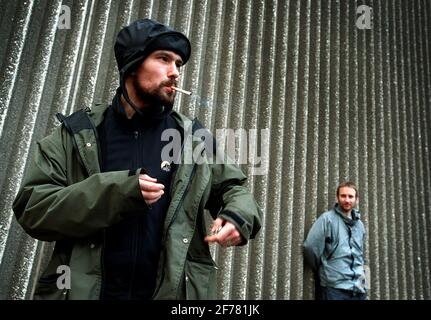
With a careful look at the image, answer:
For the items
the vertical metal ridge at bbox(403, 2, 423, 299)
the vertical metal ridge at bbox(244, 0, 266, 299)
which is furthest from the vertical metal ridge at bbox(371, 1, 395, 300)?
the vertical metal ridge at bbox(244, 0, 266, 299)

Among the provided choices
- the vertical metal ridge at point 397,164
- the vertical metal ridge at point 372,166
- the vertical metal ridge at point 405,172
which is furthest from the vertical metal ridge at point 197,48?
the vertical metal ridge at point 405,172

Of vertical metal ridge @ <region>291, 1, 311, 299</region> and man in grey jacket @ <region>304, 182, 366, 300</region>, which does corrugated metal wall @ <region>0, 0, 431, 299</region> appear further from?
man in grey jacket @ <region>304, 182, 366, 300</region>

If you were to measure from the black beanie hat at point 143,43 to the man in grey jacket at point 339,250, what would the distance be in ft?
7.97

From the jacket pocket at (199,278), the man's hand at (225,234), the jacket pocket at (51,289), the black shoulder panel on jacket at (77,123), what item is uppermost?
the black shoulder panel on jacket at (77,123)

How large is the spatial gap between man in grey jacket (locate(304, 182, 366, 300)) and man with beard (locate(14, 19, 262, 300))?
2.20 meters

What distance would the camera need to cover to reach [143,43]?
1562 millimetres

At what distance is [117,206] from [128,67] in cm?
66

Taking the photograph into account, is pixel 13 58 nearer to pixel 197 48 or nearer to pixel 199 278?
pixel 197 48

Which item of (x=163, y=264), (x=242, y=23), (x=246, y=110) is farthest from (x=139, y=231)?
(x=242, y=23)

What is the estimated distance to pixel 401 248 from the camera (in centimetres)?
443

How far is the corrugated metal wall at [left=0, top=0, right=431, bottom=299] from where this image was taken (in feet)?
7.62

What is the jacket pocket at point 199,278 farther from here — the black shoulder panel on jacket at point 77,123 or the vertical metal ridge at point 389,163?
the vertical metal ridge at point 389,163

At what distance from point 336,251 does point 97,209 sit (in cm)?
291

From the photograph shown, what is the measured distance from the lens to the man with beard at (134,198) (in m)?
1.18
